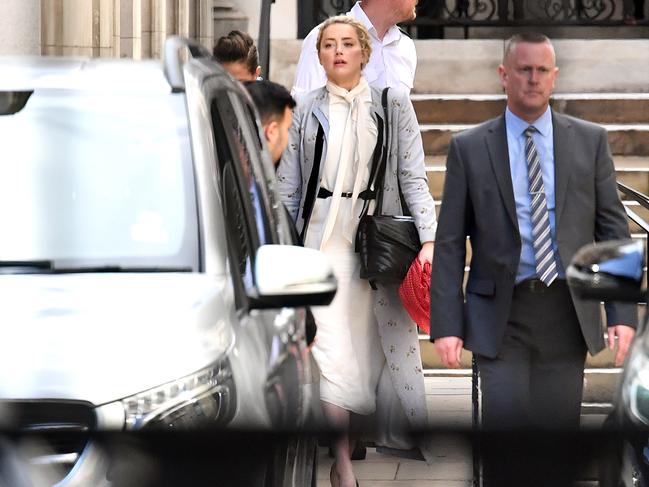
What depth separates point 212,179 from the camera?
310cm

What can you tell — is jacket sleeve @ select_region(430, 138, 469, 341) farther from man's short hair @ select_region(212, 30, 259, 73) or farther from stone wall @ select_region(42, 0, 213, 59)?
stone wall @ select_region(42, 0, 213, 59)

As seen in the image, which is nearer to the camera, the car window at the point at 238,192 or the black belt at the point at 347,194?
the car window at the point at 238,192

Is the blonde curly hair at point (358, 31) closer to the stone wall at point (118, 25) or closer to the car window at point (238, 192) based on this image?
the car window at point (238, 192)

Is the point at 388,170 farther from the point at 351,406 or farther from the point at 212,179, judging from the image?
the point at 212,179

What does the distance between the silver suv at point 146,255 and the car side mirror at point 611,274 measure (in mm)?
602

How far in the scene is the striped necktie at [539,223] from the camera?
4.53m

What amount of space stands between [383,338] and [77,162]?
302 centimetres

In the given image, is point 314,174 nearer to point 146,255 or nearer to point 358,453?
point 146,255

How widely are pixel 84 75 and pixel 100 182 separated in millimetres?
615

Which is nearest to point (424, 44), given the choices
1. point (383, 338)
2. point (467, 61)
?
point (467, 61)

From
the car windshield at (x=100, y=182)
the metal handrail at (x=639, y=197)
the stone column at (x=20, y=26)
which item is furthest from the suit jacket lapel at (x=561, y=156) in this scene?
the stone column at (x=20, y=26)

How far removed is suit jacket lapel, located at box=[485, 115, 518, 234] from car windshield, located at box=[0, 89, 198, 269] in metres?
1.51

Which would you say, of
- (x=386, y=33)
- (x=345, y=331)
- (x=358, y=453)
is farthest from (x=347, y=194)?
(x=358, y=453)

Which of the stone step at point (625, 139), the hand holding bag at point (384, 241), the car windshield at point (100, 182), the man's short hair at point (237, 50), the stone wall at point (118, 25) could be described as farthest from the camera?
the stone step at point (625, 139)
